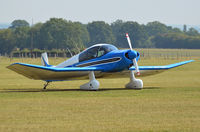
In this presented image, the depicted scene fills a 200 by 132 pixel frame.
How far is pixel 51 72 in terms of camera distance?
2103 cm

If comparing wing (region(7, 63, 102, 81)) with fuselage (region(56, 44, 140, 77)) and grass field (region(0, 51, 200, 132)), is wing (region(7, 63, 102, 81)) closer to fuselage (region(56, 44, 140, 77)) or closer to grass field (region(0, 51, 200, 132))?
fuselage (region(56, 44, 140, 77))

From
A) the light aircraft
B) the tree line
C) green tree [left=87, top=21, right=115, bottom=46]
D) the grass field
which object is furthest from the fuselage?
green tree [left=87, top=21, right=115, bottom=46]

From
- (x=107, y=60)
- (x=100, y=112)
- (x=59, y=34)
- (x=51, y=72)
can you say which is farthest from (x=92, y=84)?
(x=59, y=34)

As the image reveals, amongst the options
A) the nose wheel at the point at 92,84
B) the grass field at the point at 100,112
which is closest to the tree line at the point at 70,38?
the nose wheel at the point at 92,84

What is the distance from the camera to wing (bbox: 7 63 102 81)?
20375 mm

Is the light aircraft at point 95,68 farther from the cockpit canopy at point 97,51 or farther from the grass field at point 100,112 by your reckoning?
the grass field at point 100,112

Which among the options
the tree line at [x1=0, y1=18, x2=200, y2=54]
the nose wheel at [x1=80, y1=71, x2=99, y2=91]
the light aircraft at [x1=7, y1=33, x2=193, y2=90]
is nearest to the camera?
the light aircraft at [x1=7, y1=33, x2=193, y2=90]

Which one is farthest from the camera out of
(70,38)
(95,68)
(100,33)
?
(100,33)

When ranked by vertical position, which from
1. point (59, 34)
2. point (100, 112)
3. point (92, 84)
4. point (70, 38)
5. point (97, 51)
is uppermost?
point (97, 51)

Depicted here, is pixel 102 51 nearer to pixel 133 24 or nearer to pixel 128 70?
pixel 128 70

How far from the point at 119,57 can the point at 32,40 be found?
123958 mm

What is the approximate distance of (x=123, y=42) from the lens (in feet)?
495

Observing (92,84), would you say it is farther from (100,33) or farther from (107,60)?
(100,33)

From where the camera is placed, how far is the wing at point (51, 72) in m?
20.4
